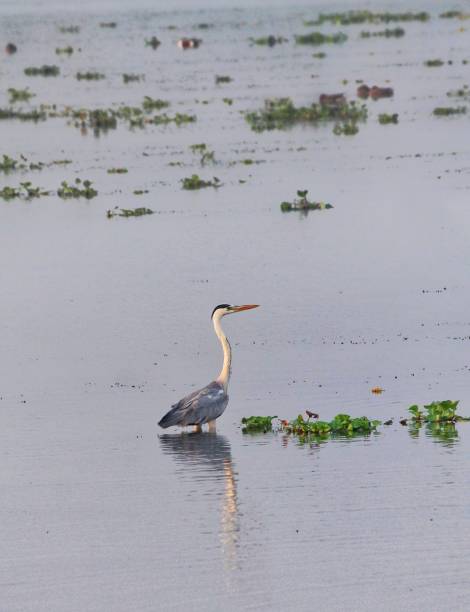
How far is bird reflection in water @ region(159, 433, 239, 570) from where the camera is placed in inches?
539

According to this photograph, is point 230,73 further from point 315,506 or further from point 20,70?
point 315,506

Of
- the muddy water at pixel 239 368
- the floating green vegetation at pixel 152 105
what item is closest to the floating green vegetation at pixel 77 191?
the muddy water at pixel 239 368

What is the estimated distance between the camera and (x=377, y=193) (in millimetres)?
34812

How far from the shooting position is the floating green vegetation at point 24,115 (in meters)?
55.9

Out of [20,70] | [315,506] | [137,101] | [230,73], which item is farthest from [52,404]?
[20,70]

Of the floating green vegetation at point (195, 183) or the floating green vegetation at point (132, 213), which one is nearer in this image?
the floating green vegetation at point (132, 213)

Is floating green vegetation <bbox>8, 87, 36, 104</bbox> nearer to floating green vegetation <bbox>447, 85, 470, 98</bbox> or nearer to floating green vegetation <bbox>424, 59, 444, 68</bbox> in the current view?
floating green vegetation <bbox>424, 59, 444, 68</bbox>

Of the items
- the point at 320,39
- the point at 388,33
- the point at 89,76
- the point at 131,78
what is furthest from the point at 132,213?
the point at 388,33

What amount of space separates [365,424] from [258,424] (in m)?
1.14

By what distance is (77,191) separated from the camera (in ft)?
122

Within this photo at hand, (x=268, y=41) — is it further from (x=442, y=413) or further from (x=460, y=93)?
(x=442, y=413)

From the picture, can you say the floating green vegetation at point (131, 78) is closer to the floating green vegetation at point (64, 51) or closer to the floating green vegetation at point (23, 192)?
the floating green vegetation at point (64, 51)

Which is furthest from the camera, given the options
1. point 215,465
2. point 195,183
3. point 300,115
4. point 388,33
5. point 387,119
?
point 388,33

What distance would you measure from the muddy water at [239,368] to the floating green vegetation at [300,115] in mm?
1762
